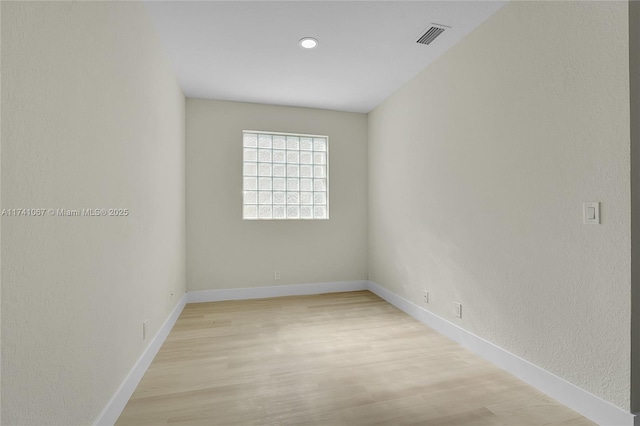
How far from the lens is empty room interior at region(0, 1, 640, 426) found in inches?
46.9

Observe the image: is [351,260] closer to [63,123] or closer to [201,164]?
[201,164]

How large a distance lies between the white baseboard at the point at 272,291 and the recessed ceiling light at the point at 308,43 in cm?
302

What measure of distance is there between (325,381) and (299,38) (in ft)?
9.10

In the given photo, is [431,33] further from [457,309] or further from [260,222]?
[260,222]

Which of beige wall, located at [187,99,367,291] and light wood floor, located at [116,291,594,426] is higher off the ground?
beige wall, located at [187,99,367,291]

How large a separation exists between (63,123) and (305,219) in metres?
3.22

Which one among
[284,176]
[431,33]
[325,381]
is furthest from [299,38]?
[325,381]

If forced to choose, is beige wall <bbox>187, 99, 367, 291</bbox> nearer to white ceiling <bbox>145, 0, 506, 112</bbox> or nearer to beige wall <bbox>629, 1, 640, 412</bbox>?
white ceiling <bbox>145, 0, 506, 112</bbox>

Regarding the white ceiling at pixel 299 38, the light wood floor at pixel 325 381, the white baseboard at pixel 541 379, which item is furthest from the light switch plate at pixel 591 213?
the white ceiling at pixel 299 38

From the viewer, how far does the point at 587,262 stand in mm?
1652

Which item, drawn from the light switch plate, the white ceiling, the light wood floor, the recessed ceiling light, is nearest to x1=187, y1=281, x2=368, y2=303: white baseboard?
the light wood floor

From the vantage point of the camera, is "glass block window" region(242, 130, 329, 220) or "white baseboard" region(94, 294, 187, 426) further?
"glass block window" region(242, 130, 329, 220)

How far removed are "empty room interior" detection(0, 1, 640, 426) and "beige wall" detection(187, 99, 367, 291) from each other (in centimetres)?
5

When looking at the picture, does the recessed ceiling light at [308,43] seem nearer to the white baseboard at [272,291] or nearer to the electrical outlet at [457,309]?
the electrical outlet at [457,309]
